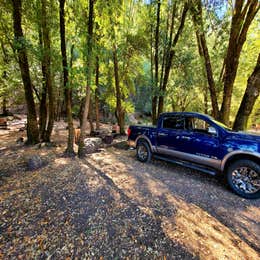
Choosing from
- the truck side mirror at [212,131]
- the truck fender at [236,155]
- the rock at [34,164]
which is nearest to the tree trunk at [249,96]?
the truck side mirror at [212,131]

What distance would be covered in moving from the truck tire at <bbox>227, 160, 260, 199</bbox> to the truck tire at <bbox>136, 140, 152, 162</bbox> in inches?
96.1

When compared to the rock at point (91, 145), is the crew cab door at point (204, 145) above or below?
above

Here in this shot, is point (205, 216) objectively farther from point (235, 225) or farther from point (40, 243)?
point (40, 243)

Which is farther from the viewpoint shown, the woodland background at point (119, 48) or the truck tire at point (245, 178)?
the woodland background at point (119, 48)

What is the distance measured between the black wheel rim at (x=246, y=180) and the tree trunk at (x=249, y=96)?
331 centimetres

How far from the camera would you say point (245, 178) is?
3.26m

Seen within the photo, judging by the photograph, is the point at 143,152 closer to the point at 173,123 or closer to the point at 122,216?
the point at 173,123

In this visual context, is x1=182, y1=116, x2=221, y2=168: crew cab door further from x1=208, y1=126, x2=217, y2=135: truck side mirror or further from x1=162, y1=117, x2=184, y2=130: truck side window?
x1=162, y1=117, x2=184, y2=130: truck side window

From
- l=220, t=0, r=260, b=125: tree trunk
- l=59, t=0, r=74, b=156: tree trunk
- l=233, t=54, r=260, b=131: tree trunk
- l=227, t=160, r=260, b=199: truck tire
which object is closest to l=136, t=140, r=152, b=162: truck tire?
l=227, t=160, r=260, b=199: truck tire

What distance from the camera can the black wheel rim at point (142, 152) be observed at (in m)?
5.29

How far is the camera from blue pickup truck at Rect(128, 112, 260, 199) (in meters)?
3.18

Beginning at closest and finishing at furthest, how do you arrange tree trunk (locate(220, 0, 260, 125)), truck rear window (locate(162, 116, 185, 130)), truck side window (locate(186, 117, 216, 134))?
1. truck side window (locate(186, 117, 216, 134))
2. truck rear window (locate(162, 116, 185, 130))
3. tree trunk (locate(220, 0, 260, 125))

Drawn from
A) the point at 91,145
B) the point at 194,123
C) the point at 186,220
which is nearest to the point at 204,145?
the point at 194,123

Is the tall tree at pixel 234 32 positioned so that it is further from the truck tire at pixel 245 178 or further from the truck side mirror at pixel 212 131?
the truck tire at pixel 245 178
